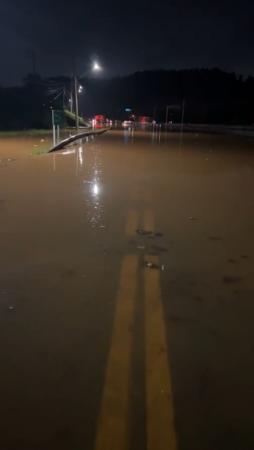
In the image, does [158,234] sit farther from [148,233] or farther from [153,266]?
[153,266]

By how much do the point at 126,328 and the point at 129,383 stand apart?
838 millimetres

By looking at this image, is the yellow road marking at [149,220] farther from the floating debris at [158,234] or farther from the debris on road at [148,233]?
the floating debris at [158,234]

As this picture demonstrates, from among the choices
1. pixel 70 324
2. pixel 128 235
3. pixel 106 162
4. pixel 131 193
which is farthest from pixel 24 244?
pixel 106 162

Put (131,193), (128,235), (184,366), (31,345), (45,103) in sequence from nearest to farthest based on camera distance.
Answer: (184,366) < (31,345) < (128,235) < (131,193) < (45,103)

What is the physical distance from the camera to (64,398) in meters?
2.95

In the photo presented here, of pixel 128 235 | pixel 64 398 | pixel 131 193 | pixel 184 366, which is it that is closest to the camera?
pixel 64 398

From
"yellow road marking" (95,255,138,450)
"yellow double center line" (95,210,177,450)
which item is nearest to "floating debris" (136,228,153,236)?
"yellow double center line" (95,210,177,450)

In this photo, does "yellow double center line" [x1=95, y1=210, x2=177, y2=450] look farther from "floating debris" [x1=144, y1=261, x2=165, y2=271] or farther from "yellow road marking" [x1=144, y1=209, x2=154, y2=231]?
"yellow road marking" [x1=144, y1=209, x2=154, y2=231]

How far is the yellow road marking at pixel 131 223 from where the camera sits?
7.23 metres

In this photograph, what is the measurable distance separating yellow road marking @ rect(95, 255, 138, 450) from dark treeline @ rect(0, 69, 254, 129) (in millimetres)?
53737

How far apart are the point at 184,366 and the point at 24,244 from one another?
3782mm

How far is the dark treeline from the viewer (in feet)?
229

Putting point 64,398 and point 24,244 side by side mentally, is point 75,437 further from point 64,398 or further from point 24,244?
point 24,244

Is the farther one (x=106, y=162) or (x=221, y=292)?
(x=106, y=162)
